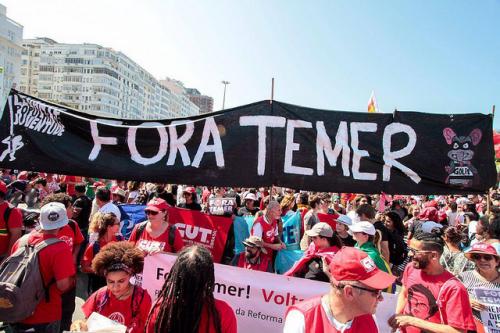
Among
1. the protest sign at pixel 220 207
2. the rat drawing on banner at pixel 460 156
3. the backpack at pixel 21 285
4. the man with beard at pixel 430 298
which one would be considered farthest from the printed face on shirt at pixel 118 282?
the protest sign at pixel 220 207

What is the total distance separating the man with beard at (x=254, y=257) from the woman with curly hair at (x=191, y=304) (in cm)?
259

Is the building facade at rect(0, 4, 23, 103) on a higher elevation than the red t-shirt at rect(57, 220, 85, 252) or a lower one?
higher

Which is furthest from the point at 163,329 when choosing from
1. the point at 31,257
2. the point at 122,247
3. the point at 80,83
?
the point at 80,83

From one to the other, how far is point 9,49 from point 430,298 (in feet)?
349

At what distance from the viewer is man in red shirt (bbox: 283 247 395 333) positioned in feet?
6.26

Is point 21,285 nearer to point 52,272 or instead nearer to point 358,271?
point 52,272

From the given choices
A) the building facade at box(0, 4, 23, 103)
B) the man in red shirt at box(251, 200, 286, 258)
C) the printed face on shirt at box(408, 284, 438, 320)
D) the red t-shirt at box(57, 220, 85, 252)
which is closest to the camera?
the printed face on shirt at box(408, 284, 438, 320)

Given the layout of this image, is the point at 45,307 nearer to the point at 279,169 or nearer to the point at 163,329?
the point at 163,329

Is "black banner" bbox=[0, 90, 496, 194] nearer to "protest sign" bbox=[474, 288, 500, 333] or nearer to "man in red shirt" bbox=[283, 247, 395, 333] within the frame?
"protest sign" bbox=[474, 288, 500, 333]

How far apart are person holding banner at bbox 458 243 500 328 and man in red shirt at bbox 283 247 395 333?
6.09ft

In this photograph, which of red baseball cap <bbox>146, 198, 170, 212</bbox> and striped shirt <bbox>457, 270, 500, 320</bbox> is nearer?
striped shirt <bbox>457, 270, 500, 320</bbox>

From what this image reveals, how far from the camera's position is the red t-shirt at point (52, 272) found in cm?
313

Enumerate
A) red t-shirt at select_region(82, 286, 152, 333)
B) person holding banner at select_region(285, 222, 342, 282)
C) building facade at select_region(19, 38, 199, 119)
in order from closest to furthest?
1. red t-shirt at select_region(82, 286, 152, 333)
2. person holding banner at select_region(285, 222, 342, 282)
3. building facade at select_region(19, 38, 199, 119)

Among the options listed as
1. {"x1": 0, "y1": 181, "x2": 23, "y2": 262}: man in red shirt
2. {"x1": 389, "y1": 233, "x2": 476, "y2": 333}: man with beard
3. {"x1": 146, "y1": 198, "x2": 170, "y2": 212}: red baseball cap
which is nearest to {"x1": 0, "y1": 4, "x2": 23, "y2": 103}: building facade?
{"x1": 0, "y1": 181, "x2": 23, "y2": 262}: man in red shirt
